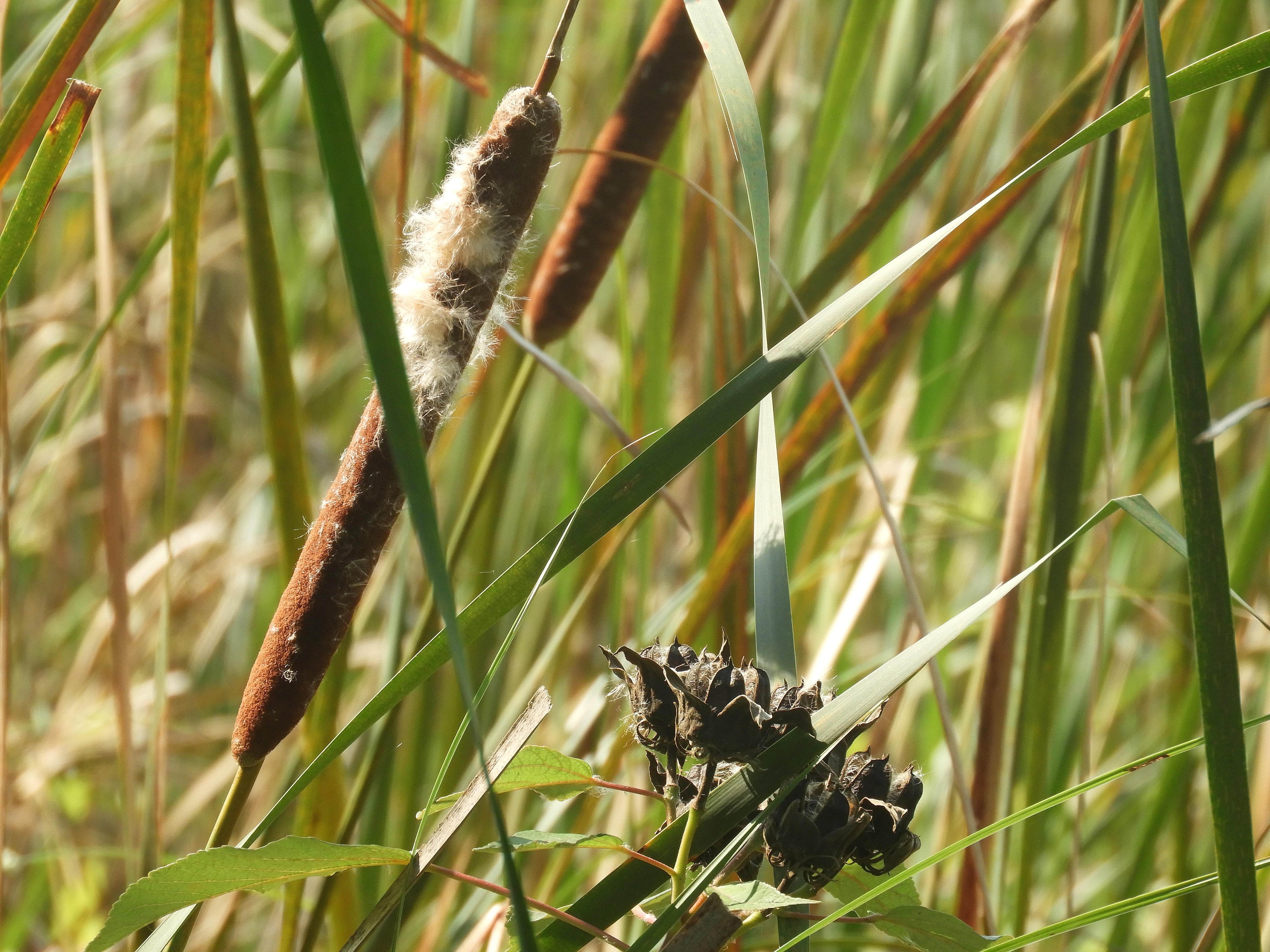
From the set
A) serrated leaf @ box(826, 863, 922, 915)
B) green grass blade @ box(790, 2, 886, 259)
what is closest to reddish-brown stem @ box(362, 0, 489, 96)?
green grass blade @ box(790, 2, 886, 259)

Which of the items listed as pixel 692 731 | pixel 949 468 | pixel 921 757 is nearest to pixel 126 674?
pixel 692 731

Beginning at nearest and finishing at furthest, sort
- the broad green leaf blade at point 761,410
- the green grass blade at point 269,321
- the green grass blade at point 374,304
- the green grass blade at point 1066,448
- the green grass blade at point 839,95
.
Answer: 1. the green grass blade at point 374,304
2. the broad green leaf blade at point 761,410
3. the green grass blade at point 269,321
4. the green grass blade at point 1066,448
5. the green grass blade at point 839,95

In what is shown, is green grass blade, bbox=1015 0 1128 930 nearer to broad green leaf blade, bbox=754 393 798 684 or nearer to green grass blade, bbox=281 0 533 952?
broad green leaf blade, bbox=754 393 798 684

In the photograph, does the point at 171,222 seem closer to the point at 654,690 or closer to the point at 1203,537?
the point at 654,690

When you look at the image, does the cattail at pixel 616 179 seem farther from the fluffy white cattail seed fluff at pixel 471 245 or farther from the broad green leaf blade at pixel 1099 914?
the broad green leaf blade at pixel 1099 914

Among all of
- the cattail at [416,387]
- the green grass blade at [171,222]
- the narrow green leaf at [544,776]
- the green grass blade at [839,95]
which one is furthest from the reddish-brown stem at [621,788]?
the green grass blade at [839,95]

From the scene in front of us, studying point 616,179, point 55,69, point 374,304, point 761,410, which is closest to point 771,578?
point 761,410
